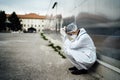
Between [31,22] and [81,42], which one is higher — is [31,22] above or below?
above

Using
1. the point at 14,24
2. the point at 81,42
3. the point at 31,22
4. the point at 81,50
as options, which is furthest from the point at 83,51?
the point at 31,22

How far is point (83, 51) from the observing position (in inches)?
211

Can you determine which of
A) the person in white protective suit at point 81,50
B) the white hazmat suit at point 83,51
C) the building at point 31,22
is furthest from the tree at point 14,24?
the white hazmat suit at point 83,51

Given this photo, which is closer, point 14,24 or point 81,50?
point 81,50

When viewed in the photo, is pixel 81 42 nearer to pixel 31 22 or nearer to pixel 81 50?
pixel 81 50

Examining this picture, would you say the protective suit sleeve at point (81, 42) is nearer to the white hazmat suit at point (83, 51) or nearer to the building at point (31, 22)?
the white hazmat suit at point (83, 51)

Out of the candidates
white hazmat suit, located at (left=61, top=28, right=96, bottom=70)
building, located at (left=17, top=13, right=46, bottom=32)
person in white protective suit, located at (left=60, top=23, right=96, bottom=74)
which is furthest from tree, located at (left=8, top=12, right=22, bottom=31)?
white hazmat suit, located at (left=61, top=28, right=96, bottom=70)

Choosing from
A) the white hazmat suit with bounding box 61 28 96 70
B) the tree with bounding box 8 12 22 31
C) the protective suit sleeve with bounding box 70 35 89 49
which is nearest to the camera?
the white hazmat suit with bounding box 61 28 96 70

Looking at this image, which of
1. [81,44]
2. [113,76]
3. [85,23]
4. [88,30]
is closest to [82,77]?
[81,44]

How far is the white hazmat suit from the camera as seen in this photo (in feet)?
17.0

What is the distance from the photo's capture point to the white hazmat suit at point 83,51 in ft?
17.0

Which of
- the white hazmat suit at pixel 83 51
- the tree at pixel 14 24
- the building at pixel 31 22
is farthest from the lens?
the building at pixel 31 22

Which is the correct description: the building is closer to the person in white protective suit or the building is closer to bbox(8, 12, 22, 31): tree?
bbox(8, 12, 22, 31): tree

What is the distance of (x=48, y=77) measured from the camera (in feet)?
17.1
